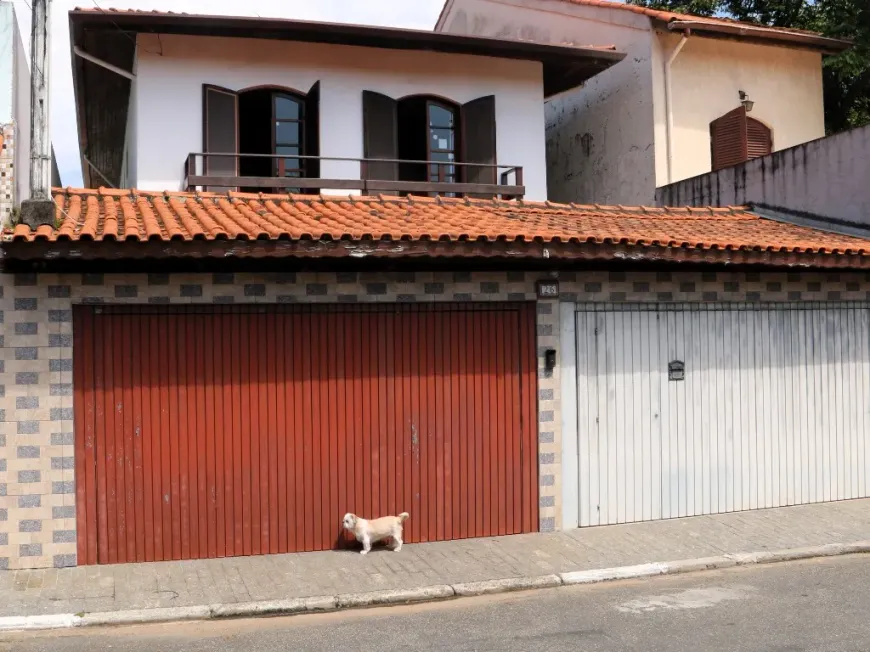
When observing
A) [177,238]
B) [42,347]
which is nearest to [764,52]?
[177,238]

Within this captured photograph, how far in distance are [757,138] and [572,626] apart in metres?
12.7

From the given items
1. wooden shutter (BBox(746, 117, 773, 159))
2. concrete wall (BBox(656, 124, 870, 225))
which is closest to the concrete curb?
concrete wall (BBox(656, 124, 870, 225))

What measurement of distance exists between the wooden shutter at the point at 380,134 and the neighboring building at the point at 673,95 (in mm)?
5099

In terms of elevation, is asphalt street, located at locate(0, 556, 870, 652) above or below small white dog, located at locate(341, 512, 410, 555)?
below

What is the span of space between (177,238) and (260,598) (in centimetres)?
321

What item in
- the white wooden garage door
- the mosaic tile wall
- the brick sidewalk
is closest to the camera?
the brick sidewalk

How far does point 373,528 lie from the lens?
8.74 m

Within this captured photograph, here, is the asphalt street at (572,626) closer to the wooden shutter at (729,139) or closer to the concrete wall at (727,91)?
the concrete wall at (727,91)

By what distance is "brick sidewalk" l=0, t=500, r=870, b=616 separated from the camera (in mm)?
7410

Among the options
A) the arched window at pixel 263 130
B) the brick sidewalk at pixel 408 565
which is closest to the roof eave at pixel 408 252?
the brick sidewalk at pixel 408 565

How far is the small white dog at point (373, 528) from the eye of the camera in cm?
871

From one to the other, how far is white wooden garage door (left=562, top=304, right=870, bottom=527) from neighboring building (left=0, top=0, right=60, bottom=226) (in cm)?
583

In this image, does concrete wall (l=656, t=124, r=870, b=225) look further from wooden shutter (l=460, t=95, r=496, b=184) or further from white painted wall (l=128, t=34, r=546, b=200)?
wooden shutter (l=460, t=95, r=496, b=184)

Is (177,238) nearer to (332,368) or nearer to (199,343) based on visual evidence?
(199,343)
